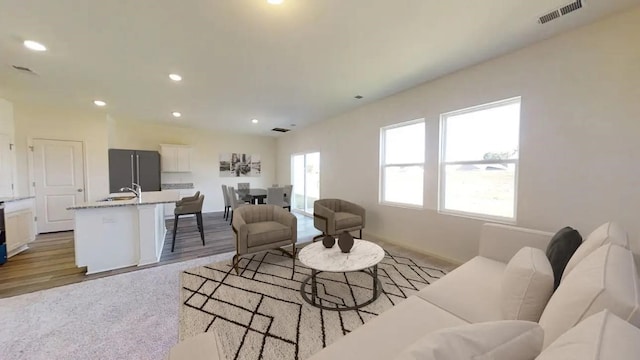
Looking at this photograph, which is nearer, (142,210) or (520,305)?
(520,305)

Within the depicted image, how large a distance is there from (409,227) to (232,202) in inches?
163

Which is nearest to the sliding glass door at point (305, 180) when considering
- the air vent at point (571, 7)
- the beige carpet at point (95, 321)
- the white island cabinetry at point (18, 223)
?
the beige carpet at point (95, 321)

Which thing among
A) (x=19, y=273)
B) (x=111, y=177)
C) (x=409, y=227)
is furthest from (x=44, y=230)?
(x=409, y=227)

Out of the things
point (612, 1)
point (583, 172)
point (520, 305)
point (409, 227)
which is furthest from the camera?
point (409, 227)

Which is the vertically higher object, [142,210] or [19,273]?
[142,210]

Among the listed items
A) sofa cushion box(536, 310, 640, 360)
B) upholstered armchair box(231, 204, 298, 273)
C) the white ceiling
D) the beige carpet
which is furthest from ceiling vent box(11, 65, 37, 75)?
sofa cushion box(536, 310, 640, 360)

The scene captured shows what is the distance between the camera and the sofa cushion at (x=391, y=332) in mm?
1088

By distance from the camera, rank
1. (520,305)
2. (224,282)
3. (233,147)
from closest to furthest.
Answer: (520,305) < (224,282) < (233,147)

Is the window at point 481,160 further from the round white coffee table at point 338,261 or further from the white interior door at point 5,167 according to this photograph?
the white interior door at point 5,167

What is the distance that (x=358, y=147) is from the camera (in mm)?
4875

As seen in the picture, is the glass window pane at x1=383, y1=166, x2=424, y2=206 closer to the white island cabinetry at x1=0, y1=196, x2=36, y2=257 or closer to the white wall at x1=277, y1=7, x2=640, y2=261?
the white wall at x1=277, y1=7, x2=640, y2=261

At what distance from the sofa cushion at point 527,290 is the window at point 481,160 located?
193cm

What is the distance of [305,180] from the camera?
714 centimetres

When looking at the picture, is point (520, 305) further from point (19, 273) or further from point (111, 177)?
point (111, 177)
